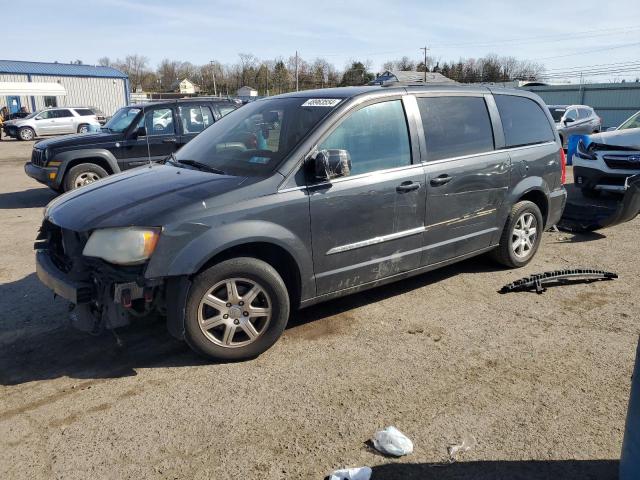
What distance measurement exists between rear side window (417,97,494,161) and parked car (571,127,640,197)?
4863 millimetres

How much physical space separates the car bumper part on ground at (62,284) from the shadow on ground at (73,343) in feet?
1.84

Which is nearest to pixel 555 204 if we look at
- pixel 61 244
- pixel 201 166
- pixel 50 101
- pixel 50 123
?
pixel 201 166

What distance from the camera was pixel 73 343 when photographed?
3.97 meters

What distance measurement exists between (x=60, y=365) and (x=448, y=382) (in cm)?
271

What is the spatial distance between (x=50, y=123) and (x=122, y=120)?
23006 millimetres

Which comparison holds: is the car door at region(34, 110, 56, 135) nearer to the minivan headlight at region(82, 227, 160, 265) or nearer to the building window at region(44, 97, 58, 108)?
the building window at region(44, 97, 58, 108)

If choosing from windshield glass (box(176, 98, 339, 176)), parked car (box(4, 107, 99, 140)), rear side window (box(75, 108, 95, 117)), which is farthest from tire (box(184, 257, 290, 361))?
rear side window (box(75, 108, 95, 117))

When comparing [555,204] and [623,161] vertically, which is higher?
[623,161]

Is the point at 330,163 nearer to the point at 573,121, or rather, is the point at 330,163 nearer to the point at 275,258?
the point at 275,258

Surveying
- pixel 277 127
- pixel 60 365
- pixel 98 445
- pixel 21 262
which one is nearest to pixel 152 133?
pixel 21 262

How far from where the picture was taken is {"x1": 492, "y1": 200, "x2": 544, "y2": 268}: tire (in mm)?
5352

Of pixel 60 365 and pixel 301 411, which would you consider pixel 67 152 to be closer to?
pixel 60 365

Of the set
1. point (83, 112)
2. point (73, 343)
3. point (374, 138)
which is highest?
point (83, 112)

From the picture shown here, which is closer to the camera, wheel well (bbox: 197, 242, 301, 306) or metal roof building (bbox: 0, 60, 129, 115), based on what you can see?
wheel well (bbox: 197, 242, 301, 306)
